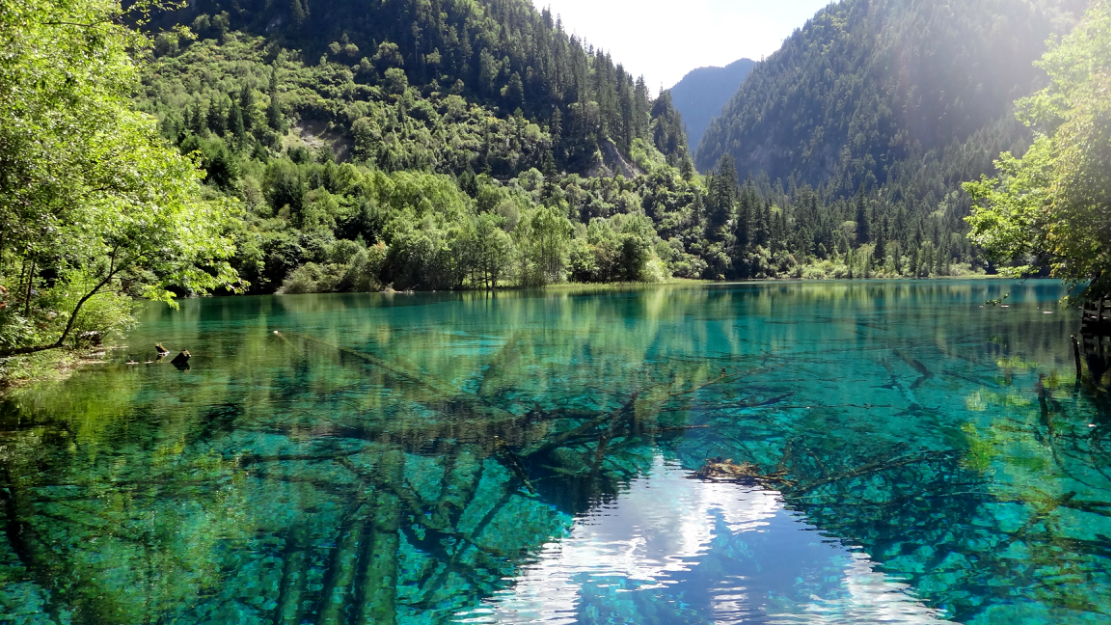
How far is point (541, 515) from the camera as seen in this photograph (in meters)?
10.4

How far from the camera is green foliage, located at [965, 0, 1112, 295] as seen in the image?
13.9m

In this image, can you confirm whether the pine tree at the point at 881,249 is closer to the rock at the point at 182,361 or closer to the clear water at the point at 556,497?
the clear water at the point at 556,497

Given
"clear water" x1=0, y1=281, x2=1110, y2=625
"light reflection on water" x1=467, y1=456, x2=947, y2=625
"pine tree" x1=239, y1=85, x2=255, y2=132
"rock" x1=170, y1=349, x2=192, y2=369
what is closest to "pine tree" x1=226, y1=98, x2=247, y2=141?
"pine tree" x1=239, y1=85, x2=255, y2=132

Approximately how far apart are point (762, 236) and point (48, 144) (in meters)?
174

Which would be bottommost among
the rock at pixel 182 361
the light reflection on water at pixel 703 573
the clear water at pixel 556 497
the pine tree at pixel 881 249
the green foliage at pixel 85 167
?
the light reflection on water at pixel 703 573

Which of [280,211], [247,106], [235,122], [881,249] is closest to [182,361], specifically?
[280,211]

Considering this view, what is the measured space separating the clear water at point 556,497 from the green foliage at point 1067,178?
4.92 metres

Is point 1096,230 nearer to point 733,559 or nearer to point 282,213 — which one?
point 733,559

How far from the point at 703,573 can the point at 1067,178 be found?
14.1 m

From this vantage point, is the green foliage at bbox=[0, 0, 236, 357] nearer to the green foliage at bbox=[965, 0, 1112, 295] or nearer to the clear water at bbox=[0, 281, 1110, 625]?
the clear water at bbox=[0, 281, 1110, 625]

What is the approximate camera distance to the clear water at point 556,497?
25.5 feet

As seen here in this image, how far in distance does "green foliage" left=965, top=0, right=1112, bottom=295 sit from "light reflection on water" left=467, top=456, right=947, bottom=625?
1127cm

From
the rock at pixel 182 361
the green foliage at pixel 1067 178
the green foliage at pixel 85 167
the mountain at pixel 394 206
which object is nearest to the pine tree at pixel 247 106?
the mountain at pixel 394 206

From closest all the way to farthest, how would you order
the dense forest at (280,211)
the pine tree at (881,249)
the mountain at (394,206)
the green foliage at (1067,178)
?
1. the dense forest at (280,211)
2. the green foliage at (1067,178)
3. the mountain at (394,206)
4. the pine tree at (881,249)
